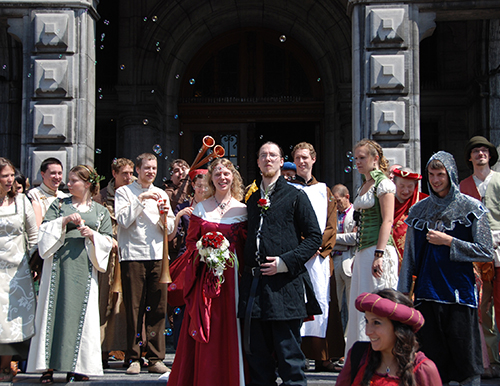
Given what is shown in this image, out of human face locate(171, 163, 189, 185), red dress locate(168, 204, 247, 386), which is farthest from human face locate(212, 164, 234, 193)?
human face locate(171, 163, 189, 185)

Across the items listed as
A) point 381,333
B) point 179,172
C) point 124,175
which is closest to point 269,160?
point 381,333

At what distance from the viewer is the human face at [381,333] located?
368cm

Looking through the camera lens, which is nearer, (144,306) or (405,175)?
(405,175)

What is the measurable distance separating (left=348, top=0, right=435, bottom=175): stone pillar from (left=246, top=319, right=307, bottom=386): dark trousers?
3.90 m

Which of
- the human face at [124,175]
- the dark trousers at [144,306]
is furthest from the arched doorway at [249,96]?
the dark trousers at [144,306]

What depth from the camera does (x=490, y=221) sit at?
6.46 m

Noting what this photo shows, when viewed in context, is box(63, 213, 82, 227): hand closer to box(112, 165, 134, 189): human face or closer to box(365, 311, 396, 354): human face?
box(112, 165, 134, 189): human face

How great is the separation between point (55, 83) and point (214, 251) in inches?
179

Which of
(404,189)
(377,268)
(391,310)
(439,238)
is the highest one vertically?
(404,189)

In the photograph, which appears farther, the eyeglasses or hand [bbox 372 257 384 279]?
hand [bbox 372 257 384 279]

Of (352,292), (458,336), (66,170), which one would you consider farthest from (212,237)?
(66,170)

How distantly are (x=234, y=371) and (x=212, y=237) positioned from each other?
106 cm

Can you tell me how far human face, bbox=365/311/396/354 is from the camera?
12.1 feet

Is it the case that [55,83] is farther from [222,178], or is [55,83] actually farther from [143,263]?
[222,178]
